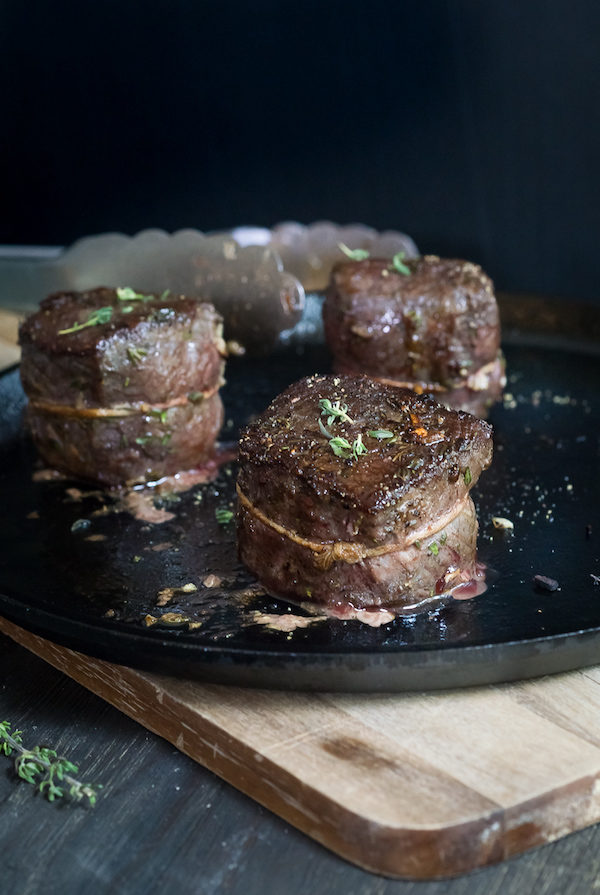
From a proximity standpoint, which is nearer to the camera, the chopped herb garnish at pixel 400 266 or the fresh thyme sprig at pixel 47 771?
the fresh thyme sprig at pixel 47 771

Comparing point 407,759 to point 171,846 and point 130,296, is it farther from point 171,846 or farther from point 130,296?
point 130,296

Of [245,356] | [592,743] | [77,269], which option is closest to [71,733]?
[592,743]

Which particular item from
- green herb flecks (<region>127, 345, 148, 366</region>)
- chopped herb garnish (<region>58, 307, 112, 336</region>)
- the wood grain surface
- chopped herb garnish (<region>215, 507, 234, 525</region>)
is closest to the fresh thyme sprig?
chopped herb garnish (<region>215, 507, 234, 525</region>)

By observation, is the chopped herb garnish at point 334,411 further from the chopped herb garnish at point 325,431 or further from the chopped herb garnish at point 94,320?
the chopped herb garnish at point 94,320

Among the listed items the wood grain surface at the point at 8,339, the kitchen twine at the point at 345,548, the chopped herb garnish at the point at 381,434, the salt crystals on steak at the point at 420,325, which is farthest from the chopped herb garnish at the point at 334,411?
the wood grain surface at the point at 8,339

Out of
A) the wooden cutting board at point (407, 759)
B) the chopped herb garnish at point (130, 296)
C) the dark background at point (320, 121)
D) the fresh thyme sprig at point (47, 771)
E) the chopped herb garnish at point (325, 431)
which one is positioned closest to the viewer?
the wooden cutting board at point (407, 759)

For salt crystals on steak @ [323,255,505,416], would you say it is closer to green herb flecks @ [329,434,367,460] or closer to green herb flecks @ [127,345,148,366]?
green herb flecks @ [127,345,148,366]

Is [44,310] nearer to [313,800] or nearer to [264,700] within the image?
[264,700]
